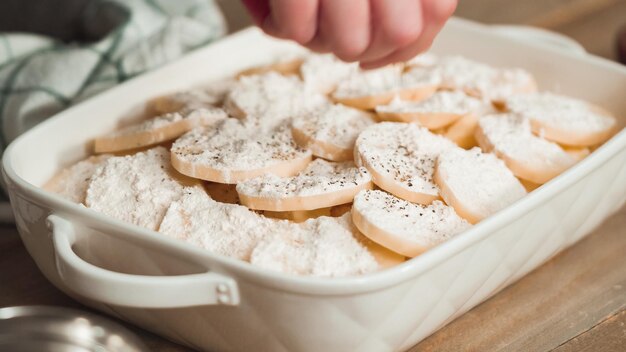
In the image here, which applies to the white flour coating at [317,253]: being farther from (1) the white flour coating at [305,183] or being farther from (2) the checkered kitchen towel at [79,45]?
(2) the checkered kitchen towel at [79,45]

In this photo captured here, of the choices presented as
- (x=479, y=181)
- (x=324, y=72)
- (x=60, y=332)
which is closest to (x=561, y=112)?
(x=479, y=181)

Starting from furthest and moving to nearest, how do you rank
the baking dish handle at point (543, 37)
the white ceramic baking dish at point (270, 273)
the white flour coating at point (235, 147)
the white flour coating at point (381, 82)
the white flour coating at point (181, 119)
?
the baking dish handle at point (543, 37), the white flour coating at point (381, 82), the white flour coating at point (181, 119), the white flour coating at point (235, 147), the white ceramic baking dish at point (270, 273)

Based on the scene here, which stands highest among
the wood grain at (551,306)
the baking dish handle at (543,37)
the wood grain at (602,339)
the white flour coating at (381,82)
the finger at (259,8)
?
the finger at (259,8)

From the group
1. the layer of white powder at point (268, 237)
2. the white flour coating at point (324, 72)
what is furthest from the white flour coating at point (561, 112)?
the layer of white powder at point (268, 237)

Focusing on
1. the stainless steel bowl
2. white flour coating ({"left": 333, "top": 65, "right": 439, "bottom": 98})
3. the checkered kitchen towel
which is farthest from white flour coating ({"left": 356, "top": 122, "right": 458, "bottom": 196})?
the checkered kitchen towel

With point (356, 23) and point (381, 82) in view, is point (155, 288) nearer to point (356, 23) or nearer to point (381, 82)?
point (356, 23)

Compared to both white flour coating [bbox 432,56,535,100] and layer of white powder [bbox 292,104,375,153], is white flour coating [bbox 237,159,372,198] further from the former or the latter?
white flour coating [bbox 432,56,535,100]

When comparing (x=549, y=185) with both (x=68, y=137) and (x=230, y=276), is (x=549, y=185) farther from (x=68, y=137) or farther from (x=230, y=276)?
(x=68, y=137)
